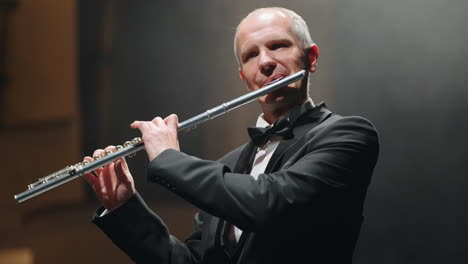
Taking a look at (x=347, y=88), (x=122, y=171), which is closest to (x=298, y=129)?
(x=122, y=171)

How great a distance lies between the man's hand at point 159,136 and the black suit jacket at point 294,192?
1.4 inches

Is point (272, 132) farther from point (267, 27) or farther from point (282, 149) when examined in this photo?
point (267, 27)

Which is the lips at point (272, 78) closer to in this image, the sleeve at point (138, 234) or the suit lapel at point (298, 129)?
the suit lapel at point (298, 129)

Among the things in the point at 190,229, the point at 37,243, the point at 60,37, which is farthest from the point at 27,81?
the point at 190,229

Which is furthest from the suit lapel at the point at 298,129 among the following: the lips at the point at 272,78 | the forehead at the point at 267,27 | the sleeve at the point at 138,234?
the sleeve at the point at 138,234

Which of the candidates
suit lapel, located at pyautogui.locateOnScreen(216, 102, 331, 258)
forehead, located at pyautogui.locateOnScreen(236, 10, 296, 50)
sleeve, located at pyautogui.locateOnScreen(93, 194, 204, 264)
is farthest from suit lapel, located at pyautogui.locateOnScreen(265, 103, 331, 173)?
sleeve, located at pyautogui.locateOnScreen(93, 194, 204, 264)

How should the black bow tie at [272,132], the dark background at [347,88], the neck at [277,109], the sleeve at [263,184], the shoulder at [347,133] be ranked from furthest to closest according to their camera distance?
1. the dark background at [347,88]
2. the neck at [277,109]
3. the black bow tie at [272,132]
4. the shoulder at [347,133]
5. the sleeve at [263,184]

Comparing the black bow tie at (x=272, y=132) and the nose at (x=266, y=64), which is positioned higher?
the nose at (x=266, y=64)

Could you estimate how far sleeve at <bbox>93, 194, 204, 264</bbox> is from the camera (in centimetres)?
136

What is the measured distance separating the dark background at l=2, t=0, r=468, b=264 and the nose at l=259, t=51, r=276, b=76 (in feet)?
1.92

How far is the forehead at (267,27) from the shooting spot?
1.38 m

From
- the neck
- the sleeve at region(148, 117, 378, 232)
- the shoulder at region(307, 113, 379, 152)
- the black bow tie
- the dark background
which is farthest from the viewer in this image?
the dark background

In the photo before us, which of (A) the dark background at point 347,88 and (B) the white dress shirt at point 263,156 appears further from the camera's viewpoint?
(A) the dark background at point 347,88

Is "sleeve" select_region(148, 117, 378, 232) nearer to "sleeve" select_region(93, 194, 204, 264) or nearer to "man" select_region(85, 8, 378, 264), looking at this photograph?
"man" select_region(85, 8, 378, 264)
